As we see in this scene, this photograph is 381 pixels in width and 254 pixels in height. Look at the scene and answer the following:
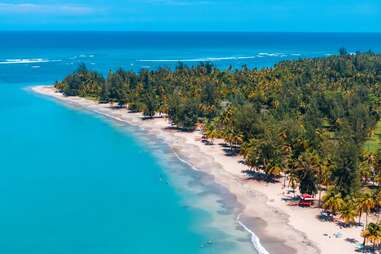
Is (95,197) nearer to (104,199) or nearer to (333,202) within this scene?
(104,199)

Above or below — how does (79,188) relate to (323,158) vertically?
below

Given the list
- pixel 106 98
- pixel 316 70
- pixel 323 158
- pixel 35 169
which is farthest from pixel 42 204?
pixel 316 70

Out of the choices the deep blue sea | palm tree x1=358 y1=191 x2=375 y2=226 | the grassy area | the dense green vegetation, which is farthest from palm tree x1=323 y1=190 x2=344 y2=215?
the grassy area

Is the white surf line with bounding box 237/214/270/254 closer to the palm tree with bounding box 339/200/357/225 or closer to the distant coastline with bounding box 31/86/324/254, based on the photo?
the distant coastline with bounding box 31/86/324/254

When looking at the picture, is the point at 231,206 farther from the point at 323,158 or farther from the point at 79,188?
the point at 79,188

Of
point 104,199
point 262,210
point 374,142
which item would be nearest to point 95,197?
point 104,199
